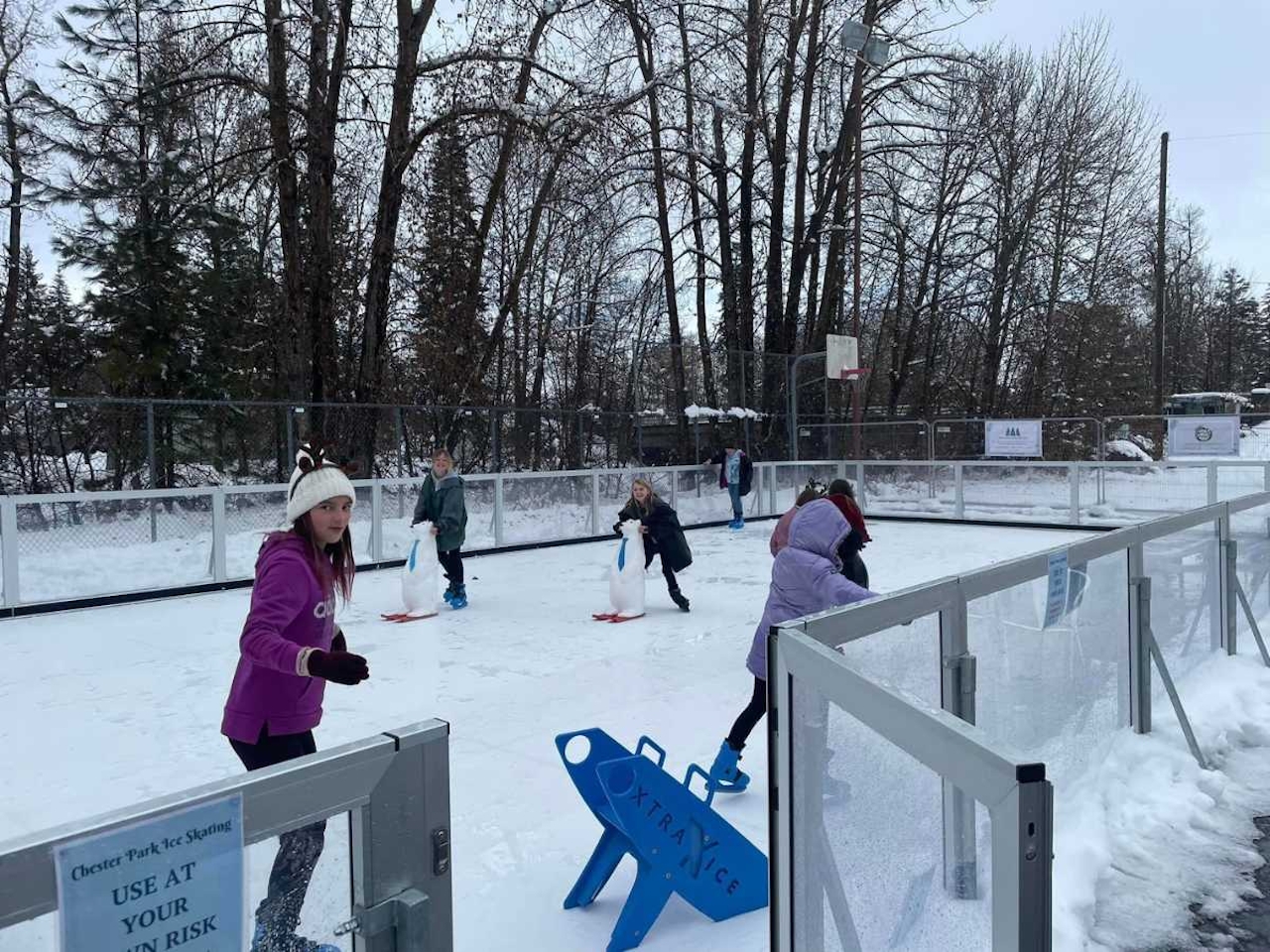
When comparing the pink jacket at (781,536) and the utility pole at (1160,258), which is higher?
the utility pole at (1160,258)

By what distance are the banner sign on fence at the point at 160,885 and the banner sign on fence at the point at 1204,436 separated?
20.3 metres

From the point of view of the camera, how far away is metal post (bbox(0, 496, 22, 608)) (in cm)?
941

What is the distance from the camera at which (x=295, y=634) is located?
3.04m

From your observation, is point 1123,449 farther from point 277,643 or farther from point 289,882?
point 289,882

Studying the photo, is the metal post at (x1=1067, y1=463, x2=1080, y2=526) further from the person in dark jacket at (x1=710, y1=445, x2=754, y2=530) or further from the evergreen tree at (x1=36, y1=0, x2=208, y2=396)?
the evergreen tree at (x1=36, y1=0, x2=208, y2=396)

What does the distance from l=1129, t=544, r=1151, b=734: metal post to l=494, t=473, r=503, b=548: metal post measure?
10105mm

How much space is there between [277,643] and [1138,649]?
4.00 m

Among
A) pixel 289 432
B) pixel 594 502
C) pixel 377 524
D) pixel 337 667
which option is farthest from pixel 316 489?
pixel 594 502

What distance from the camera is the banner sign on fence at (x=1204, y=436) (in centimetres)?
1822

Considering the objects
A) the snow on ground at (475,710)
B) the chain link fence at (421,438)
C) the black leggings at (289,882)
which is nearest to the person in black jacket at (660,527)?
the snow on ground at (475,710)

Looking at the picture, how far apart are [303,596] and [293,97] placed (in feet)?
57.2

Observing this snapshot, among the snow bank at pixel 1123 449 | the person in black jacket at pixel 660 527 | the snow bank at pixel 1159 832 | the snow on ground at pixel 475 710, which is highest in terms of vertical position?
the snow bank at pixel 1123 449

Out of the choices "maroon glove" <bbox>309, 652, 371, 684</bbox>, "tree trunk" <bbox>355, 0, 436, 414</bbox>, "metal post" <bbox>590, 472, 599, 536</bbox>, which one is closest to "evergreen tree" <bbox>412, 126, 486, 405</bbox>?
"tree trunk" <bbox>355, 0, 436, 414</bbox>

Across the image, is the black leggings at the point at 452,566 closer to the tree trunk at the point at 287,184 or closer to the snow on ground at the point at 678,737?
the snow on ground at the point at 678,737
